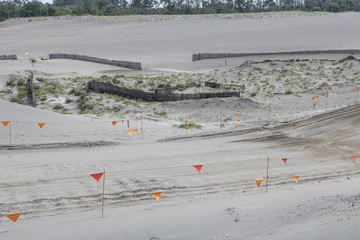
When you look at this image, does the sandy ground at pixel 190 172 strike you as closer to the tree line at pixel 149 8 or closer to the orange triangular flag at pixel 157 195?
the orange triangular flag at pixel 157 195

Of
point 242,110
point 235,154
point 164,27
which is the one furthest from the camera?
point 164,27

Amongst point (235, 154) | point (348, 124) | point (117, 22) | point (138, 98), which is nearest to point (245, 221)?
point (235, 154)

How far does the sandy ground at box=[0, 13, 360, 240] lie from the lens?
8.98m

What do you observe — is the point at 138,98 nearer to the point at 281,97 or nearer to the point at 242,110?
the point at 242,110

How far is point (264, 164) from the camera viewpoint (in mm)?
14445

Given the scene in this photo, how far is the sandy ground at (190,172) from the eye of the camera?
29.5ft

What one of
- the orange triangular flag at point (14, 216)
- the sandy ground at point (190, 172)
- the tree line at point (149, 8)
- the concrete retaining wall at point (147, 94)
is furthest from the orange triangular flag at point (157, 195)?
the tree line at point (149, 8)

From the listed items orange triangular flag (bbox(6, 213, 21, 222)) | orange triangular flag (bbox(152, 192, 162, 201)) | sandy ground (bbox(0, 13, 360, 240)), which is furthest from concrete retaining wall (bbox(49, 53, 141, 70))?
orange triangular flag (bbox(6, 213, 21, 222))

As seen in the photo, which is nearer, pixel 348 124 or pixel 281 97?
pixel 348 124

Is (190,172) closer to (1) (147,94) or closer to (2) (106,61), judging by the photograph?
(1) (147,94)

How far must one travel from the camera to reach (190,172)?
13.4 meters

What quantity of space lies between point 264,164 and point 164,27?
58.8 metres

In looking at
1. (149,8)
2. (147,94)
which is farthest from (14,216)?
(149,8)

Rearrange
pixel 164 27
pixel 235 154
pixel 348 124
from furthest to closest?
pixel 164 27 < pixel 348 124 < pixel 235 154
